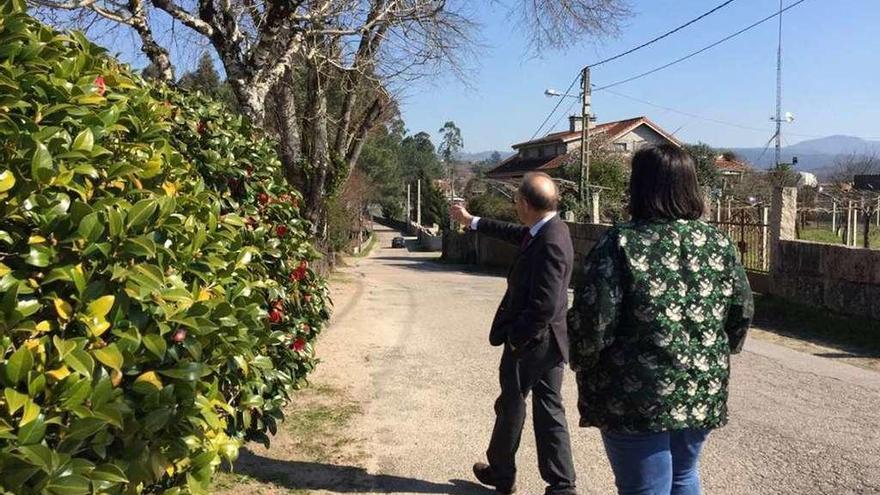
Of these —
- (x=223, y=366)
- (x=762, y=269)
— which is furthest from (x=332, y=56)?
(x=223, y=366)

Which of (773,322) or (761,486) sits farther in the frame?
(773,322)

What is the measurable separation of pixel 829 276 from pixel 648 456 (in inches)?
352

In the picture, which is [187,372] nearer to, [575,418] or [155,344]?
[155,344]

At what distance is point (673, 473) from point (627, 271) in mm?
805

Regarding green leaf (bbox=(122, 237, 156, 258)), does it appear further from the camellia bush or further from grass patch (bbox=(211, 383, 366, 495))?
grass patch (bbox=(211, 383, 366, 495))

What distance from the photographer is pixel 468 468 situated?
4438 mm

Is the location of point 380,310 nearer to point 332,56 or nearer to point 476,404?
point 332,56

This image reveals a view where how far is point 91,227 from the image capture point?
6.53ft

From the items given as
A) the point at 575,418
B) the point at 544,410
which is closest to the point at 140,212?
the point at 544,410

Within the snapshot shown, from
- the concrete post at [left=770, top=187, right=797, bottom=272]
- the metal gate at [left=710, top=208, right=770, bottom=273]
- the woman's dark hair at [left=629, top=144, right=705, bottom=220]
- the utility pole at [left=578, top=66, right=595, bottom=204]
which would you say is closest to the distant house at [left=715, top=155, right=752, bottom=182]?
the utility pole at [left=578, top=66, right=595, bottom=204]

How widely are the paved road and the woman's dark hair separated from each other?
1.95m

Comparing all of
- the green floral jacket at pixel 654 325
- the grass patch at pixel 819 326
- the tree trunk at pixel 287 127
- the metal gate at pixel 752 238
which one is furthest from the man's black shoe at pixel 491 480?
the metal gate at pixel 752 238

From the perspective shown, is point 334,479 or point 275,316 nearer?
point 275,316

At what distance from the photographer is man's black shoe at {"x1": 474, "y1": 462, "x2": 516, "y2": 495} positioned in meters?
4.02
